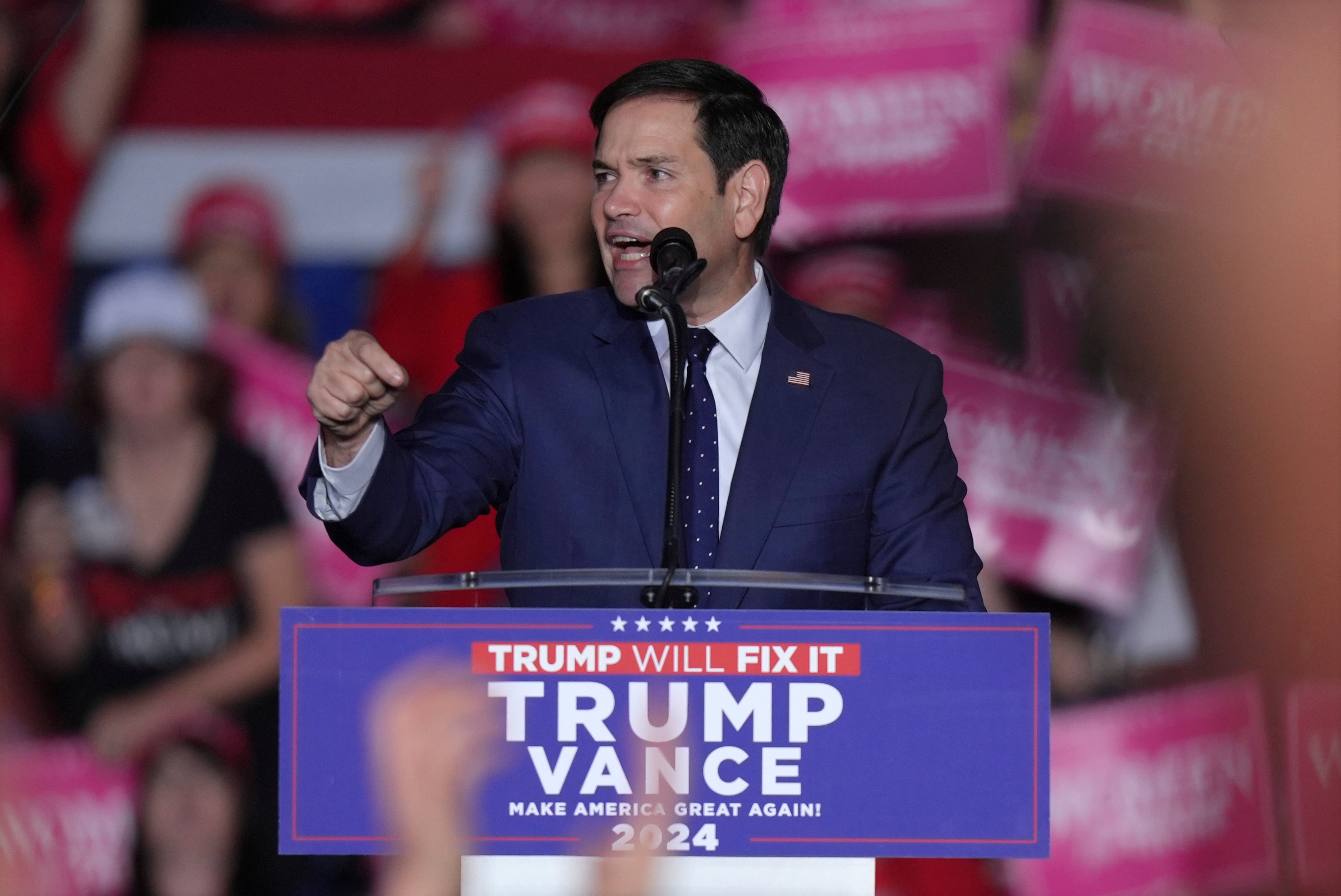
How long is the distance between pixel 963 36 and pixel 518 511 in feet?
8.11

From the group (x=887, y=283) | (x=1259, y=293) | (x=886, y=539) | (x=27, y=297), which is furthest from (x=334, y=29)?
(x=886, y=539)

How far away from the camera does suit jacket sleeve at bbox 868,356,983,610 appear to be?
62.0 inches

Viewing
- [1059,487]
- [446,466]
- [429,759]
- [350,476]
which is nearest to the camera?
[429,759]

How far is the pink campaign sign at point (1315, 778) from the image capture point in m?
3.63

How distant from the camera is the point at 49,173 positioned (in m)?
3.63

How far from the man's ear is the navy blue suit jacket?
12cm

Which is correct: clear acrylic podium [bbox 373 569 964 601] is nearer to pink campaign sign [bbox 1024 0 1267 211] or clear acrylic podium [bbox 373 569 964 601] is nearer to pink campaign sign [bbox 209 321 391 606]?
pink campaign sign [bbox 209 321 391 606]

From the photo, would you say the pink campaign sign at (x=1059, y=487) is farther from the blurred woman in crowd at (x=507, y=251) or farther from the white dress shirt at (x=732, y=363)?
the white dress shirt at (x=732, y=363)

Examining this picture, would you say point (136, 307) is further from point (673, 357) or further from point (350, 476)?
point (673, 357)

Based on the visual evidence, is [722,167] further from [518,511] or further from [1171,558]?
[1171,558]

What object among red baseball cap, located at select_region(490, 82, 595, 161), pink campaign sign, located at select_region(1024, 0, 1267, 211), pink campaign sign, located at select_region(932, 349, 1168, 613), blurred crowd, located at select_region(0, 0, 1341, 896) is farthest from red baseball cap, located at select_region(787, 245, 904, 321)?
red baseball cap, located at select_region(490, 82, 595, 161)

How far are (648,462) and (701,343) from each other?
19 centimetres

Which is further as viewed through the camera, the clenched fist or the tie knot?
the tie knot

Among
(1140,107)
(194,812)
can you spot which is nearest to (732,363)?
(1140,107)
